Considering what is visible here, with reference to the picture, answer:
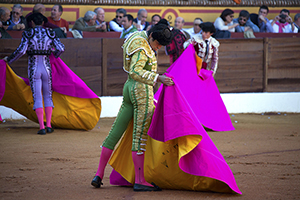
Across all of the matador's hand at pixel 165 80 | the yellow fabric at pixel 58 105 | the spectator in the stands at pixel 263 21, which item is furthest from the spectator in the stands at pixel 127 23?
the matador's hand at pixel 165 80

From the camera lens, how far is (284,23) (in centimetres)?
930

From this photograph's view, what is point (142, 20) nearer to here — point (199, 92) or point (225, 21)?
point (225, 21)

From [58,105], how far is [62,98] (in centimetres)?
11

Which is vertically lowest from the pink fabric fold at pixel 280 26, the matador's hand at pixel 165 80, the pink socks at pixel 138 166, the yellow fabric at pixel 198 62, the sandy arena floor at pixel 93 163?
the sandy arena floor at pixel 93 163

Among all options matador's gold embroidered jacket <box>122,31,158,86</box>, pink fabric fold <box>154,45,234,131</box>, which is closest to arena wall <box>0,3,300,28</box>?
pink fabric fold <box>154,45,234,131</box>

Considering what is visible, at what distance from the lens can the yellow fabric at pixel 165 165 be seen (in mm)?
3002

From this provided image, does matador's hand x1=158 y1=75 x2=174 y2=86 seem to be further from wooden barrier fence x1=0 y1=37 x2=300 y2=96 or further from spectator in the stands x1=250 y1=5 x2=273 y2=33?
spectator in the stands x1=250 y1=5 x2=273 y2=33

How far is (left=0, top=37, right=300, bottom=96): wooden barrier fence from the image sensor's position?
7250 mm

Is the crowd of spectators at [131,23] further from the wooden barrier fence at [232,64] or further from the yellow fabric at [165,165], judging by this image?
the yellow fabric at [165,165]

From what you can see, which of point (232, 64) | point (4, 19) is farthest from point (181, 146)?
point (232, 64)

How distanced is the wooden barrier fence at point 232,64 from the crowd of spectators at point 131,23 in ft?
0.87

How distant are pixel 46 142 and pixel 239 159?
7.16ft

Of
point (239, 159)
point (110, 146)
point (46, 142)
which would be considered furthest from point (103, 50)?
→ point (110, 146)

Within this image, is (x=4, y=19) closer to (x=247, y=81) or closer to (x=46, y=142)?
(x=46, y=142)
